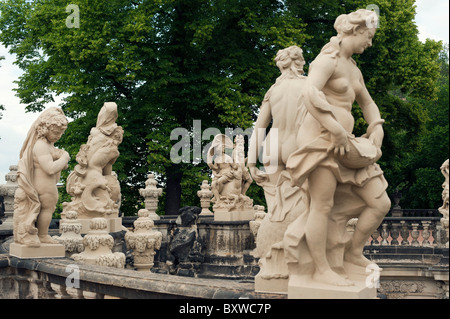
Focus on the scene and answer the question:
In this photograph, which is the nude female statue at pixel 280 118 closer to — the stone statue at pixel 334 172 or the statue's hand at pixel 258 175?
the statue's hand at pixel 258 175

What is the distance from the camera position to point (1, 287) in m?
6.75

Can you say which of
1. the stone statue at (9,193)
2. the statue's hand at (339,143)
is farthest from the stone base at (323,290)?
the stone statue at (9,193)

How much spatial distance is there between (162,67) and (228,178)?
255 inches

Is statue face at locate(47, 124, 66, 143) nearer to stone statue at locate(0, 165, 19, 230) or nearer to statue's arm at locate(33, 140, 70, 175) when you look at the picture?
statue's arm at locate(33, 140, 70, 175)

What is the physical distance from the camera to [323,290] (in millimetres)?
4117

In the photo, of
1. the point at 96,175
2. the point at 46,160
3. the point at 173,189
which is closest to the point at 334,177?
the point at 46,160

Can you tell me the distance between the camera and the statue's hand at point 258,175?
6252mm

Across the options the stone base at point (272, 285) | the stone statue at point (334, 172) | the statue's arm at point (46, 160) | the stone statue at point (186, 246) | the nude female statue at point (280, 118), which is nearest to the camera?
the stone statue at point (334, 172)

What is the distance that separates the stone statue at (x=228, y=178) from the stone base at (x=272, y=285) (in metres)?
9.27

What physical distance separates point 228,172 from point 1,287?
8.16 meters

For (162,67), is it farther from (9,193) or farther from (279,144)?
(279,144)

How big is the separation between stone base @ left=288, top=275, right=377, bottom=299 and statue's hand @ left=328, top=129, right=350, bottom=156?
3.03 ft
